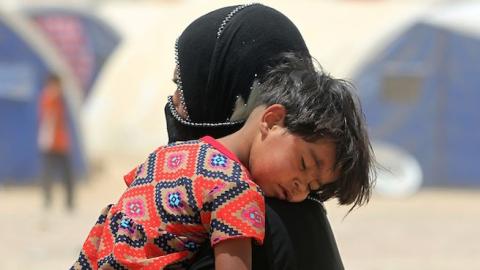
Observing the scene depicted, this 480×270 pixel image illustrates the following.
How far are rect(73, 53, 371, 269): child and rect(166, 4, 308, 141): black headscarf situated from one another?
0.27 ft

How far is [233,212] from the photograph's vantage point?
1671 millimetres

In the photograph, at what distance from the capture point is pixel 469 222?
10961 millimetres

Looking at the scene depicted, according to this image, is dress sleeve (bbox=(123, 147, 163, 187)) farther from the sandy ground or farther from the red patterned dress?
the sandy ground

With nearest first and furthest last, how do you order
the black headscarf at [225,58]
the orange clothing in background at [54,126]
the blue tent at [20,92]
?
the black headscarf at [225,58] → the orange clothing in background at [54,126] → the blue tent at [20,92]

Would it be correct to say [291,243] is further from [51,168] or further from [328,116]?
[51,168]

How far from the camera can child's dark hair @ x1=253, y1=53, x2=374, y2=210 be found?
68.2 inches

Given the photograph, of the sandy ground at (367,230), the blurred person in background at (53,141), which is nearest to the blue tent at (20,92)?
the sandy ground at (367,230)

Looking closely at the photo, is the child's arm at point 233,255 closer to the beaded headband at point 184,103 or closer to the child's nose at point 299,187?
the child's nose at point 299,187

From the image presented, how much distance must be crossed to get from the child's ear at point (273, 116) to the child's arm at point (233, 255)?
215mm

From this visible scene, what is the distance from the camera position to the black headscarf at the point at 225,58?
1878 millimetres

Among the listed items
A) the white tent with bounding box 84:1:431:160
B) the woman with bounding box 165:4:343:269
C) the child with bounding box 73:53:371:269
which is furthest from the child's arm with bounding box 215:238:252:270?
the white tent with bounding box 84:1:431:160

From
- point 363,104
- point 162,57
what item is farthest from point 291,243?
point 162,57

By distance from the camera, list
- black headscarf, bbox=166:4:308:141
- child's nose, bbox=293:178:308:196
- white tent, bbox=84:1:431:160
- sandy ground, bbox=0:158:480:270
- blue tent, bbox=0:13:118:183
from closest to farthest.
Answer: child's nose, bbox=293:178:308:196
black headscarf, bbox=166:4:308:141
sandy ground, bbox=0:158:480:270
blue tent, bbox=0:13:118:183
white tent, bbox=84:1:431:160

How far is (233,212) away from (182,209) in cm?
10
